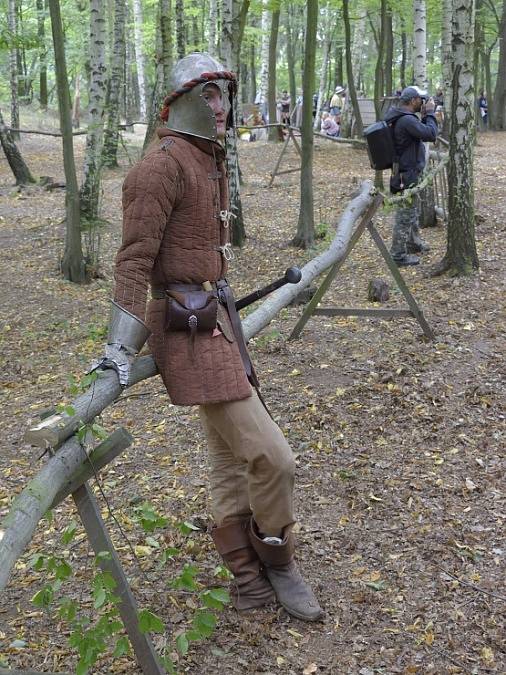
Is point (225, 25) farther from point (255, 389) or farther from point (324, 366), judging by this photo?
point (255, 389)

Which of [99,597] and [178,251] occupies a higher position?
Answer: [178,251]

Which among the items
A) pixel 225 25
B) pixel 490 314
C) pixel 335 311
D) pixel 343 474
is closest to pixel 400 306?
pixel 490 314

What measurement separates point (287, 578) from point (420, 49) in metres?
11.7

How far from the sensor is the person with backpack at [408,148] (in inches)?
343

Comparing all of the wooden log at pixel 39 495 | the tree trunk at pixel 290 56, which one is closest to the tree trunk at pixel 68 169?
the wooden log at pixel 39 495

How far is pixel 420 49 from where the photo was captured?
508 inches

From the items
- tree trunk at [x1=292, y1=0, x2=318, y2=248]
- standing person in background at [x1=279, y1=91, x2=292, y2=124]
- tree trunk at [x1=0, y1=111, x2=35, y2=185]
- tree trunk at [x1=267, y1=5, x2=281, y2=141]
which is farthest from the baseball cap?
standing person in background at [x1=279, y1=91, x2=292, y2=124]

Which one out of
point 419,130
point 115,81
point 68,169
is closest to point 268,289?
point 419,130

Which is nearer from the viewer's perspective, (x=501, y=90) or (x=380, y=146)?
(x=380, y=146)

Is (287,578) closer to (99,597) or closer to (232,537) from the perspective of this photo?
(232,537)

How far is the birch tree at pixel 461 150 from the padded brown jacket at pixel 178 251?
213 inches

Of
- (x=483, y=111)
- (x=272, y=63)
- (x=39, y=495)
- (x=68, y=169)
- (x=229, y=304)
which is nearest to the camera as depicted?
(x=39, y=495)

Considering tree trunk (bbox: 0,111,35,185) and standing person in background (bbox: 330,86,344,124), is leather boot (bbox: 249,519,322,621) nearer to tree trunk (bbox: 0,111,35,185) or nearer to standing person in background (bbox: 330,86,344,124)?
tree trunk (bbox: 0,111,35,185)

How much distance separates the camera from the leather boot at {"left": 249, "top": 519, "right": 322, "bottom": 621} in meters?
3.21
